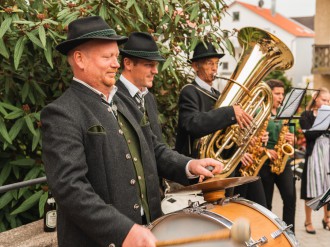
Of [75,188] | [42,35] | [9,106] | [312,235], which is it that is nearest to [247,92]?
[42,35]

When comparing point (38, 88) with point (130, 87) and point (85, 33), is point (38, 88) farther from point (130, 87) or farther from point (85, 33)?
point (85, 33)

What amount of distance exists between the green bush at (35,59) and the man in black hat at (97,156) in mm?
1151

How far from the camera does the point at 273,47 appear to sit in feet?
15.6

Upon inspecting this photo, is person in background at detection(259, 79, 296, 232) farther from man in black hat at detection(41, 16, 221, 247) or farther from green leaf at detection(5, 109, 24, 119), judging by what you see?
man in black hat at detection(41, 16, 221, 247)

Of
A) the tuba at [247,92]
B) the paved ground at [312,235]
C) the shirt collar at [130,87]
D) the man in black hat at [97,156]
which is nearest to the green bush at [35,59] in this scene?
the tuba at [247,92]

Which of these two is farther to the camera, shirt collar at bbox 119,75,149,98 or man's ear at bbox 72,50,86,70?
shirt collar at bbox 119,75,149,98

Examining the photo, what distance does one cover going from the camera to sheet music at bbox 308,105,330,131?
587 centimetres

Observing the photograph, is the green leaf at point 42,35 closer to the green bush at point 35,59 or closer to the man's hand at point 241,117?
the green bush at point 35,59

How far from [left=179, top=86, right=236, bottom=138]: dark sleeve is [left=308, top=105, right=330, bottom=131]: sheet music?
6.25ft

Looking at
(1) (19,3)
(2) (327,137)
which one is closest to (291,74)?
(2) (327,137)

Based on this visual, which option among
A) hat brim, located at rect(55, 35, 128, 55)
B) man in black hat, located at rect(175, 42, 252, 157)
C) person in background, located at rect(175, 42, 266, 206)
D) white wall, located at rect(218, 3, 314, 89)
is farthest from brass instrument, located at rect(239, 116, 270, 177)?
white wall, located at rect(218, 3, 314, 89)

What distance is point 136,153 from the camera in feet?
8.28

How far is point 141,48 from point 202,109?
0.89 m

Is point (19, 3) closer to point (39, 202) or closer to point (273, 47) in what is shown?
point (39, 202)
